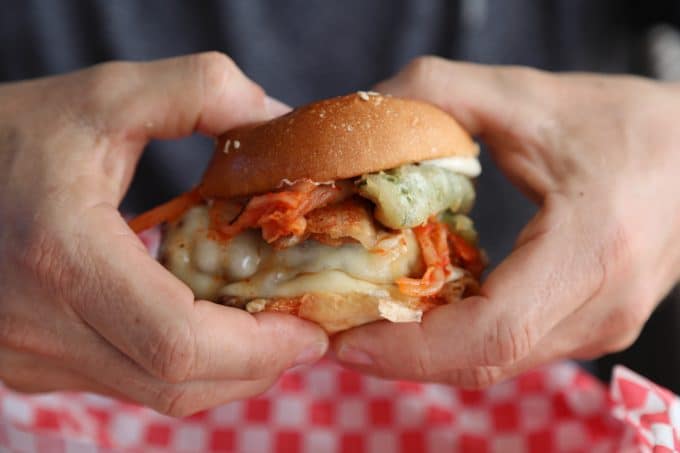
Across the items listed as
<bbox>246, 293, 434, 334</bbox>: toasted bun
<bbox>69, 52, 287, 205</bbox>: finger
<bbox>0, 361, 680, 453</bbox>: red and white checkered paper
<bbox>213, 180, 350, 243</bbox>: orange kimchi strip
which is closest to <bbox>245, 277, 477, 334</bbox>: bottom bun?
<bbox>246, 293, 434, 334</bbox>: toasted bun

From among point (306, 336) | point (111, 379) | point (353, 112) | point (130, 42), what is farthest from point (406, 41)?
point (111, 379)

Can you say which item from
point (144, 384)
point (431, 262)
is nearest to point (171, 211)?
point (144, 384)

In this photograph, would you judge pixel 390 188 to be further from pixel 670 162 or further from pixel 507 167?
pixel 670 162

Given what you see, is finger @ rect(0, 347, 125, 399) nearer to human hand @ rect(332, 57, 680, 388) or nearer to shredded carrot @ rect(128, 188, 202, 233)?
shredded carrot @ rect(128, 188, 202, 233)

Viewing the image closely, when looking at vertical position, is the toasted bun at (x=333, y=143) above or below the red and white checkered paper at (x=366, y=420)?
above

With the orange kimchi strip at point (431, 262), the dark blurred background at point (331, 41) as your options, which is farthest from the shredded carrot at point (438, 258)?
the dark blurred background at point (331, 41)

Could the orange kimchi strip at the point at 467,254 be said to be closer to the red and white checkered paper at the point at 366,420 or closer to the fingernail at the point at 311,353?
the fingernail at the point at 311,353

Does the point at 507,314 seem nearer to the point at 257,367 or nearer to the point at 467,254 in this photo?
the point at 467,254
